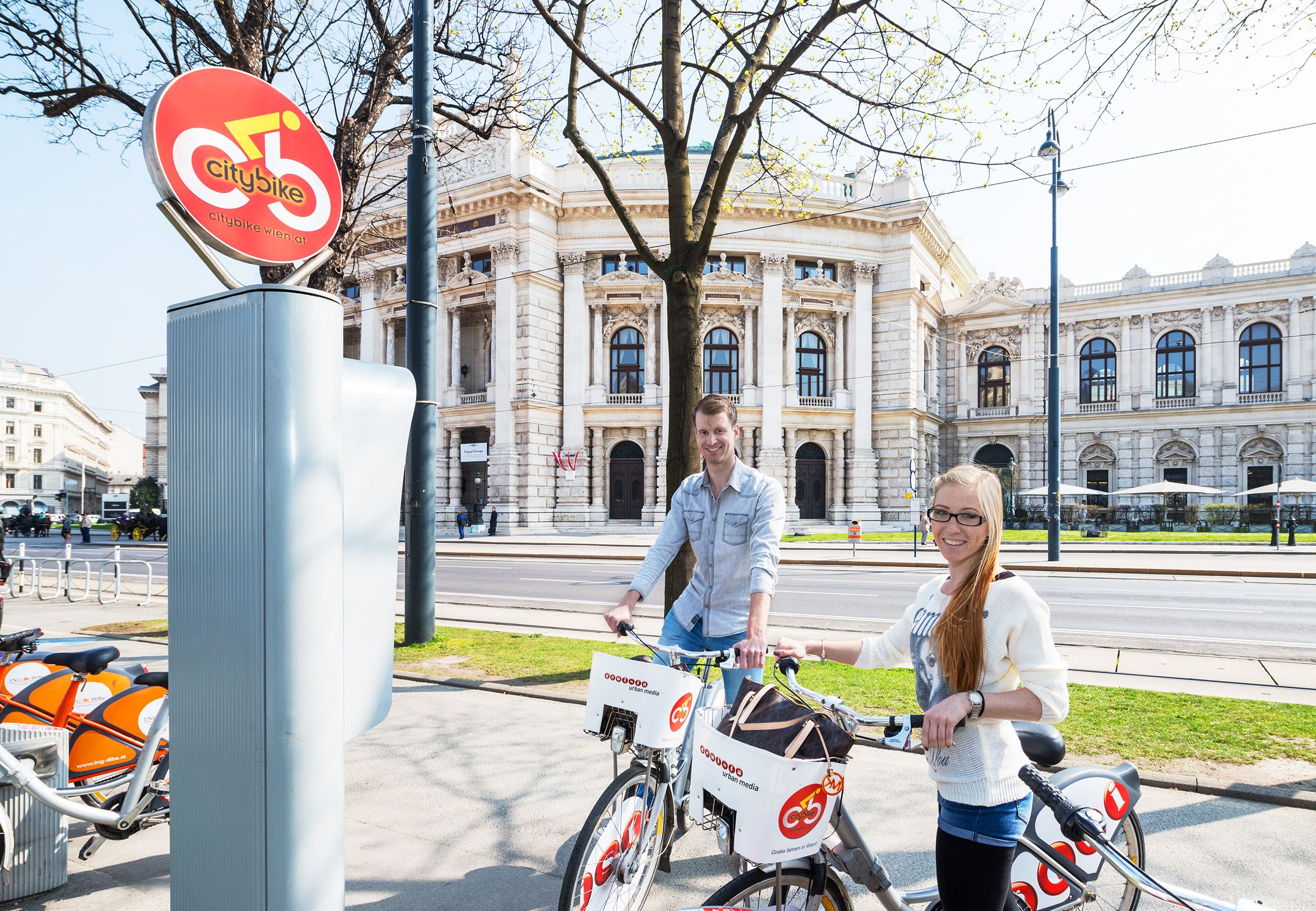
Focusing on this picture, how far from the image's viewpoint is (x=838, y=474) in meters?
39.2

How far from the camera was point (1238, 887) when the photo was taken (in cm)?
327

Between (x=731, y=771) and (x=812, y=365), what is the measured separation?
131ft

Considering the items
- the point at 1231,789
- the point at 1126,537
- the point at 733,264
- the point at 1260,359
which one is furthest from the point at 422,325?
the point at 1260,359

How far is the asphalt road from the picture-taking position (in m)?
9.69

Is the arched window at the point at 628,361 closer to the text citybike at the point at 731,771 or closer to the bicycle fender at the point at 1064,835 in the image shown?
the bicycle fender at the point at 1064,835

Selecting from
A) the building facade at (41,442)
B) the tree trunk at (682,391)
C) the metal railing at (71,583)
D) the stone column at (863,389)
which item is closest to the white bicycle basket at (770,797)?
the tree trunk at (682,391)

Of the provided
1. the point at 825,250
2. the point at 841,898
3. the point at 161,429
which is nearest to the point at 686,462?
the point at 841,898

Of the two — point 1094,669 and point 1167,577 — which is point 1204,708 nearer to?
→ point 1094,669

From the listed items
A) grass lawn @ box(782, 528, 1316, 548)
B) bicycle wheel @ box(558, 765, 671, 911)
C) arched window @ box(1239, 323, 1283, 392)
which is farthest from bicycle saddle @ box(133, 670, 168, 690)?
arched window @ box(1239, 323, 1283, 392)

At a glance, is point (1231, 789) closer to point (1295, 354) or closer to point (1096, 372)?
point (1096, 372)

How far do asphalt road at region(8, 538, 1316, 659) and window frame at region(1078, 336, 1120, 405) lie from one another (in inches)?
1235

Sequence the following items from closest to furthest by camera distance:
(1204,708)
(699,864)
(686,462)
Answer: (699,864), (1204,708), (686,462)

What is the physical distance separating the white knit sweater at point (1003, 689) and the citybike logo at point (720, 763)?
0.56 m

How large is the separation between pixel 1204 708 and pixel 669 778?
5197mm
